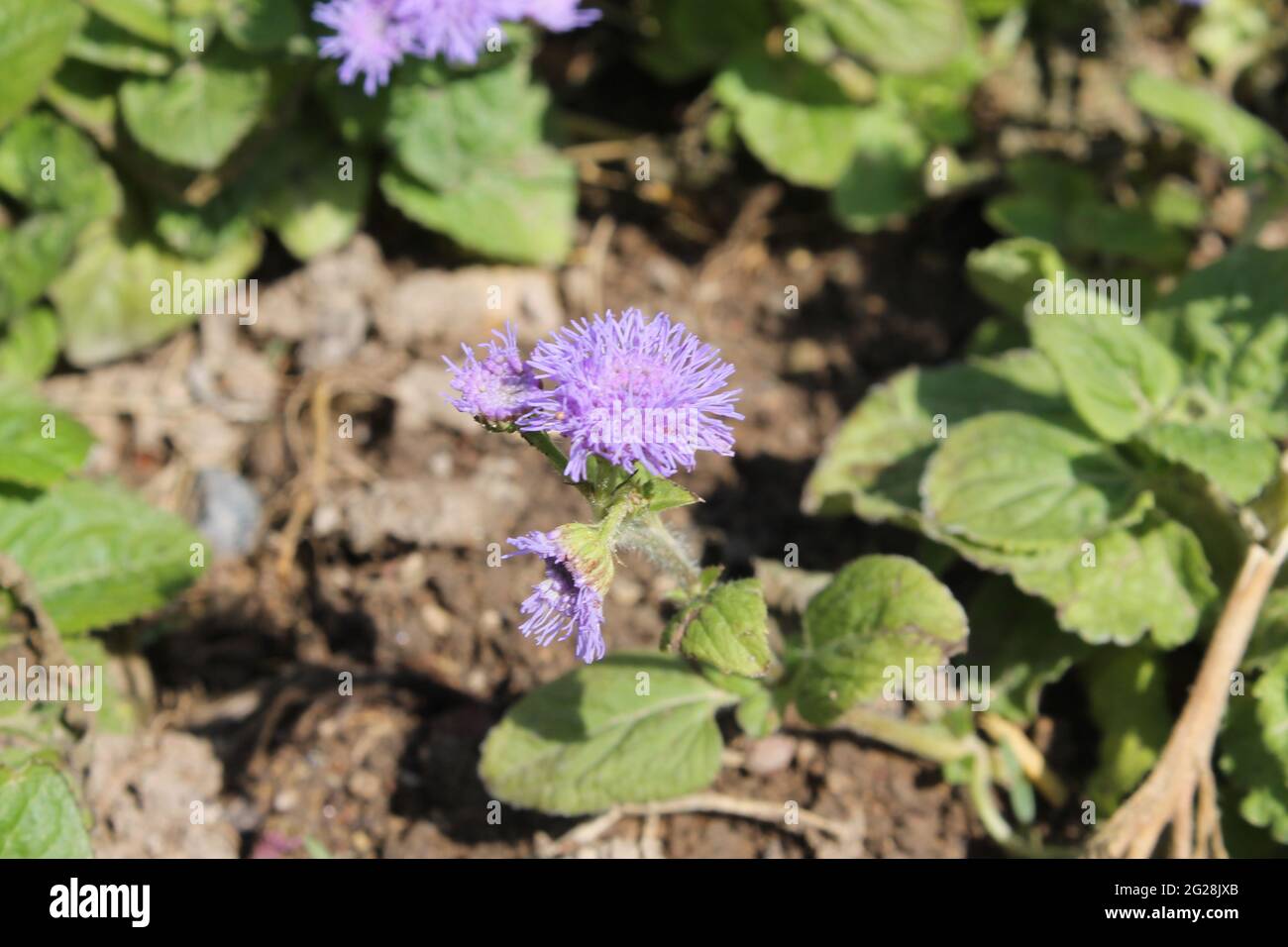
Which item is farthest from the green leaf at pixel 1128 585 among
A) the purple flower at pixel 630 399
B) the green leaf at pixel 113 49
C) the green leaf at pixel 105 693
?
the green leaf at pixel 113 49

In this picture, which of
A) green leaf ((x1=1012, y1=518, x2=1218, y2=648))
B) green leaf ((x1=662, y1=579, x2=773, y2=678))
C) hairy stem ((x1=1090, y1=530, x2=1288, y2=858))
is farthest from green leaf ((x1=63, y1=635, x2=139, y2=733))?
hairy stem ((x1=1090, y1=530, x2=1288, y2=858))

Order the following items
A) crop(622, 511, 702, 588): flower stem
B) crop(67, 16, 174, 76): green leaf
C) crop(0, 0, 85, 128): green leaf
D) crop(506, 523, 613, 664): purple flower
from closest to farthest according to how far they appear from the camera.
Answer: crop(506, 523, 613, 664): purple flower → crop(622, 511, 702, 588): flower stem → crop(0, 0, 85, 128): green leaf → crop(67, 16, 174, 76): green leaf

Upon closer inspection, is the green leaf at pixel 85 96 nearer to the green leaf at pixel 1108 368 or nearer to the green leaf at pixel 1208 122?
the green leaf at pixel 1108 368

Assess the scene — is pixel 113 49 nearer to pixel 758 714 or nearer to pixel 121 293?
pixel 121 293

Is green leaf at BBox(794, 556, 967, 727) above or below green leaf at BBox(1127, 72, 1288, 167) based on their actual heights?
below

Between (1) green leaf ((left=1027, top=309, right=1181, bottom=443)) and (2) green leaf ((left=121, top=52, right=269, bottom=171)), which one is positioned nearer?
(1) green leaf ((left=1027, top=309, right=1181, bottom=443))

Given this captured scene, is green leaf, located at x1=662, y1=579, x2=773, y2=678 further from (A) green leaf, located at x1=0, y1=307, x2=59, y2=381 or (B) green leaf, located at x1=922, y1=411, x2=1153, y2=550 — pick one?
(A) green leaf, located at x1=0, y1=307, x2=59, y2=381

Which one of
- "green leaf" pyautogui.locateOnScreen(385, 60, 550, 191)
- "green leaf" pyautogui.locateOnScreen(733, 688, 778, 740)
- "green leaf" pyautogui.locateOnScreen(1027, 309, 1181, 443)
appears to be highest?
"green leaf" pyautogui.locateOnScreen(385, 60, 550, 191)

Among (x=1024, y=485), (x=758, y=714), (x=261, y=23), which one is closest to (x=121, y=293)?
(x=261, y=23)
